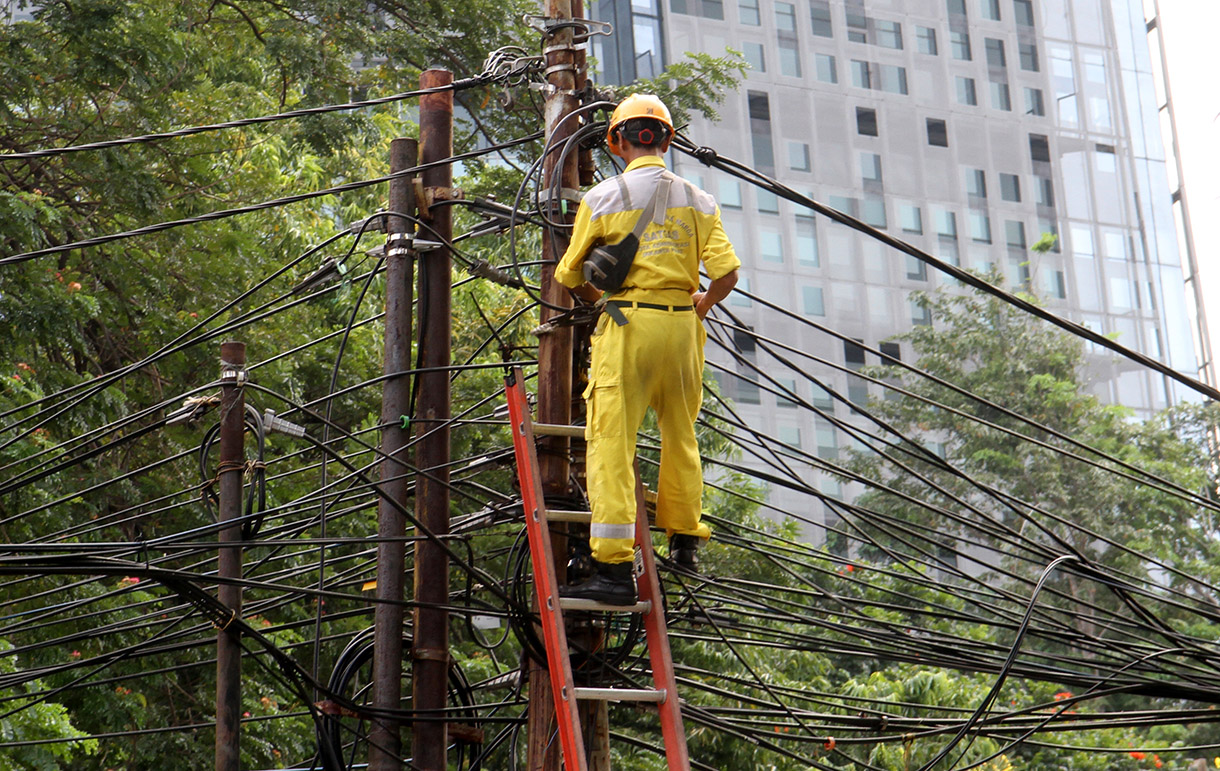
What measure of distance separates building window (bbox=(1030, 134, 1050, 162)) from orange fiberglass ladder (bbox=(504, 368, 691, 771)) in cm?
4966

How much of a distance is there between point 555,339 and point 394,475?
134cm

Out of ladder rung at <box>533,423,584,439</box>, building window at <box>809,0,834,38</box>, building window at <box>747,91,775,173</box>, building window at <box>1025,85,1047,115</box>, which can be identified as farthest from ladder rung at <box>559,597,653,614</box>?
building window at <box>1025,85,1047,115</box>

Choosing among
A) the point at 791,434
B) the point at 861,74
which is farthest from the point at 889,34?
the point at 791,434

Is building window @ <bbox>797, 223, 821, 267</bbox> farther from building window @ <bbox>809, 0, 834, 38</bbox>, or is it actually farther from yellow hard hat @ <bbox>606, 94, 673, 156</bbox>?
yellow hard hat @ <bbox>606, 94, 673, 156</bbox>

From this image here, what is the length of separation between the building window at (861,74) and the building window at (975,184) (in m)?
4.96

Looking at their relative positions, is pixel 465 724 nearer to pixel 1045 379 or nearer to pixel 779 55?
pixel 1045 379

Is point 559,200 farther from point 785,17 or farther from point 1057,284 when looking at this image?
point 1057,284

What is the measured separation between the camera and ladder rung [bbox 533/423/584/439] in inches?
265

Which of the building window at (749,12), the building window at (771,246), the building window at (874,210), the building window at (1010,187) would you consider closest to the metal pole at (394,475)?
the building window at (771,246)

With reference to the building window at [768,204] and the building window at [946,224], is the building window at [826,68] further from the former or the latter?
the building window at [946,224]

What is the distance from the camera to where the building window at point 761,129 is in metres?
47.6

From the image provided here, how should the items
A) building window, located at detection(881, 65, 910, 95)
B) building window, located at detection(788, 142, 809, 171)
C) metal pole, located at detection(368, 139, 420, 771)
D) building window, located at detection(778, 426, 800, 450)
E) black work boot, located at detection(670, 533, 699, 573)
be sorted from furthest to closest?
building window, located at detection(881, 65, 910, 95), building window, located at detection(788, 142, 809, 171), building window, located at detection(778, 426, 800, 450), metal pole, located at detection(368, 139, 420, 771), black work boot, located at detection(670, 533, 699, 573)

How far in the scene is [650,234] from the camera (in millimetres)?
6273

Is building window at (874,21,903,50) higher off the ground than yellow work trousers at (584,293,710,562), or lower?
higher
